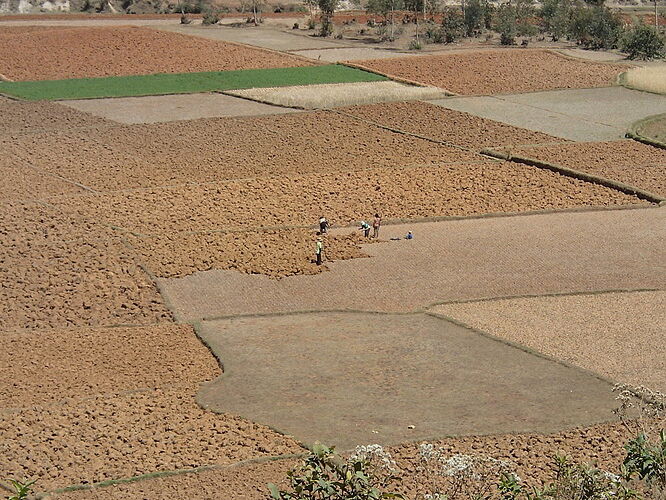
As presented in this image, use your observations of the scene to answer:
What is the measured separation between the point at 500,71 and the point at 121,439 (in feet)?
161

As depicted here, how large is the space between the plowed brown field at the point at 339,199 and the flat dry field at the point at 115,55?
28274 millimetres

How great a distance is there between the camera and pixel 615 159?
47344 mm

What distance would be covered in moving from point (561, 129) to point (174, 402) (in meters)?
32.1

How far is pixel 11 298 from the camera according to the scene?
32094 millimetres

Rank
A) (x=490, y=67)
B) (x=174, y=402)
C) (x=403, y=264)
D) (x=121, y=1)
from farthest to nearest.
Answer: (x=121, y=1)
(x=490, y=67)
(x=403, y=264)
(x=174, y=402)

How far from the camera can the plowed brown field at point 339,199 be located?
39281 millimetres

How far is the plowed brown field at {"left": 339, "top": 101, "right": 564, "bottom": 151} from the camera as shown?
5059 centimetres

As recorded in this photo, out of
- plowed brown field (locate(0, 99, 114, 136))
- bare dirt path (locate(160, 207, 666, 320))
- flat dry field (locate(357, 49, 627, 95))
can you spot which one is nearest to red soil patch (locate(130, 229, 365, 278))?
bare dirt path (locate(160, 207, 666, 320))

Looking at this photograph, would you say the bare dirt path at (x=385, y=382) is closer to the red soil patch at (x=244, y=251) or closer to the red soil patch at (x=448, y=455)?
the red soil patch at (x=448, y=455)

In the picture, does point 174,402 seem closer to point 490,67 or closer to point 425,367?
point 425,367

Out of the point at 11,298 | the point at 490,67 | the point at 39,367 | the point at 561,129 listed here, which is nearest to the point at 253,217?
the point at 11,298

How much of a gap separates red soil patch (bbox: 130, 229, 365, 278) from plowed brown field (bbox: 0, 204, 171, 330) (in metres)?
0.93

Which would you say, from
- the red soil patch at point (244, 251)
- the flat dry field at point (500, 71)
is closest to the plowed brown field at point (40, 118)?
the red soil patch at point (244, 251)

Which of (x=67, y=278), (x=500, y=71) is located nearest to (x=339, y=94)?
(x=500, y=71)
